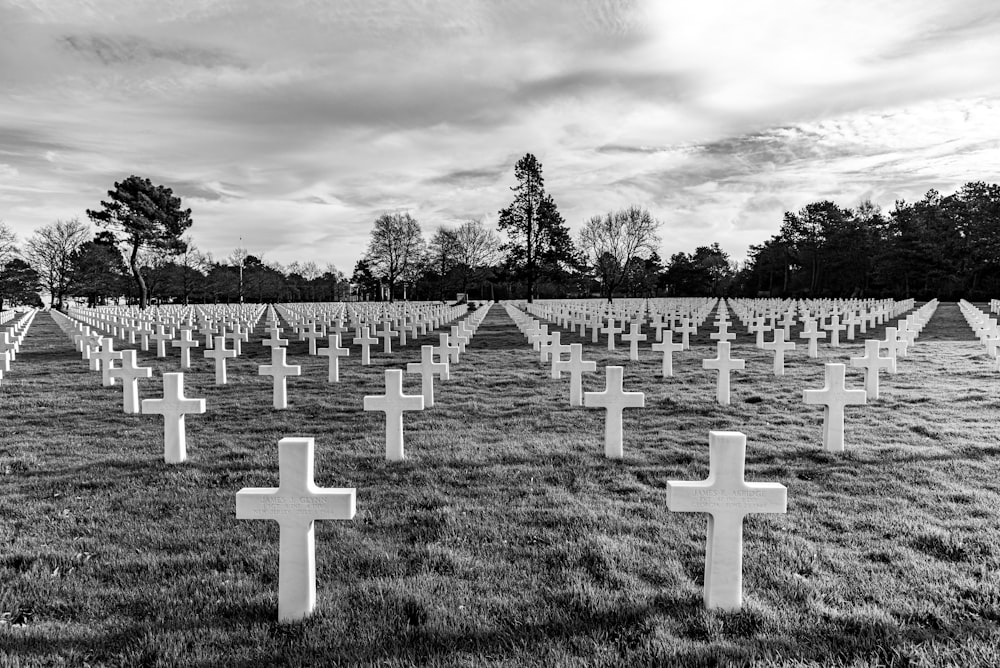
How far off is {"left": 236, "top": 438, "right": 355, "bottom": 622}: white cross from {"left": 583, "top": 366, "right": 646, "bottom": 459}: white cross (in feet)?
10.4

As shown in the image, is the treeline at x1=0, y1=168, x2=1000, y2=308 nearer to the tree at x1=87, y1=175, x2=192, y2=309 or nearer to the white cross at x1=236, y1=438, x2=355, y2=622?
the tree at x1=87, y1=175, x2=192, y2=309

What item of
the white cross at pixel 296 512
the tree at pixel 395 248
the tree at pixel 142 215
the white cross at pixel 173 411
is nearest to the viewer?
the white cross at pixel 296 512

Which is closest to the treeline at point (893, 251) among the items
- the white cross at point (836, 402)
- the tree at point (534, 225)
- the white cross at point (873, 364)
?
the tree at point (534, 225)

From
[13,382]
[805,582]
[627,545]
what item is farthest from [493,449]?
[13,382]

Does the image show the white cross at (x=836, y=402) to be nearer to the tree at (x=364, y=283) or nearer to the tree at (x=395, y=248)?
the tree at (x=395, y=248)

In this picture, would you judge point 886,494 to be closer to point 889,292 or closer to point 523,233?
point 523,233

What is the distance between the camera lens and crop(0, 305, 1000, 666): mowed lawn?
261cm

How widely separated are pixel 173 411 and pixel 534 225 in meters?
49.8

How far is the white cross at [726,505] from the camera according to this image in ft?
9.30

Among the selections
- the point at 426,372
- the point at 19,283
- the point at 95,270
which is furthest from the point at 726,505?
the point at 19,283

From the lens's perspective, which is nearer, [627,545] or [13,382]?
[627,545]

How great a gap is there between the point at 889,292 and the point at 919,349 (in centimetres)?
5131

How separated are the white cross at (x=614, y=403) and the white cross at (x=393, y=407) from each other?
5.40ft

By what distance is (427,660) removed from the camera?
98.1 inches
